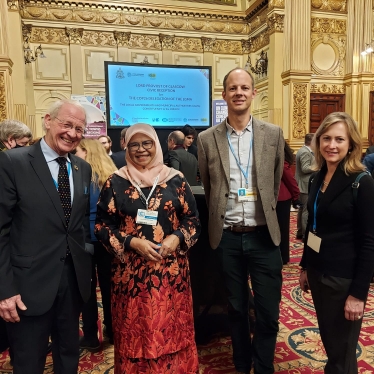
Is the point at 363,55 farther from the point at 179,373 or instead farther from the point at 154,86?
the point at 179,373

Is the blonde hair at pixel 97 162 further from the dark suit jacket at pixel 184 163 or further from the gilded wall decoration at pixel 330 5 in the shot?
the gilded wall decoration at pixel 330 5

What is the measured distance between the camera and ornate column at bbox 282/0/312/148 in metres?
9.21

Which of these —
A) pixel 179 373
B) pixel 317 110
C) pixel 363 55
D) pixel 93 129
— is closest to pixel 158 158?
pixel 179 373

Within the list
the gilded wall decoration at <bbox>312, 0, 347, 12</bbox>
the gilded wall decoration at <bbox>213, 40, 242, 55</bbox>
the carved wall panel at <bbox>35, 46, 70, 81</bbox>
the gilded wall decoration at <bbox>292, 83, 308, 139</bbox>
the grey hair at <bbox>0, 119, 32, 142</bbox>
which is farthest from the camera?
the gilded wall decoration at <bbox>213, 40, 242, 55</bbox>

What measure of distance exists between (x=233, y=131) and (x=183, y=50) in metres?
9.45

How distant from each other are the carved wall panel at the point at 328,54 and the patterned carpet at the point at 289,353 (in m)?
8.10

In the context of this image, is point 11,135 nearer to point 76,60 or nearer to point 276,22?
point 76,60

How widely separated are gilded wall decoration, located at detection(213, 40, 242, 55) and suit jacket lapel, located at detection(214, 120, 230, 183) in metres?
9.64

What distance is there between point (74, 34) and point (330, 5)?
7.21m

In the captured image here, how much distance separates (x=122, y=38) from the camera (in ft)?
33.2

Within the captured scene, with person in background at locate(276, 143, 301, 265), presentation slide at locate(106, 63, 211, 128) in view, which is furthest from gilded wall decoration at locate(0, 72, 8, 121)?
person in background at locate(276, 143, 301, 265)

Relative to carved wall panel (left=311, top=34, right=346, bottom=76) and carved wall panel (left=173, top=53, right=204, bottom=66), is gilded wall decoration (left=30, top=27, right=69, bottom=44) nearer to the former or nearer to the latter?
carved wall panel (left=173, top=53, right=204, bottom=66)

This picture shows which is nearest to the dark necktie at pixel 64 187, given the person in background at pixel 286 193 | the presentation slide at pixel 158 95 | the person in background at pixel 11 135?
the person in background at pixel 11 135

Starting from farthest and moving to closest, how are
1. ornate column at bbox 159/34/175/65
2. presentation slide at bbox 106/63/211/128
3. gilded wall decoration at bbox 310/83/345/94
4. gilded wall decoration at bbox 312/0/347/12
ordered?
ornate column at bbox 159/34/175/65
gilded wall decoration at bbox 310/83/345/94
gilded wall decoration at bbox 312/0/347/12
presentation slide at bbox 106/63/211/128
